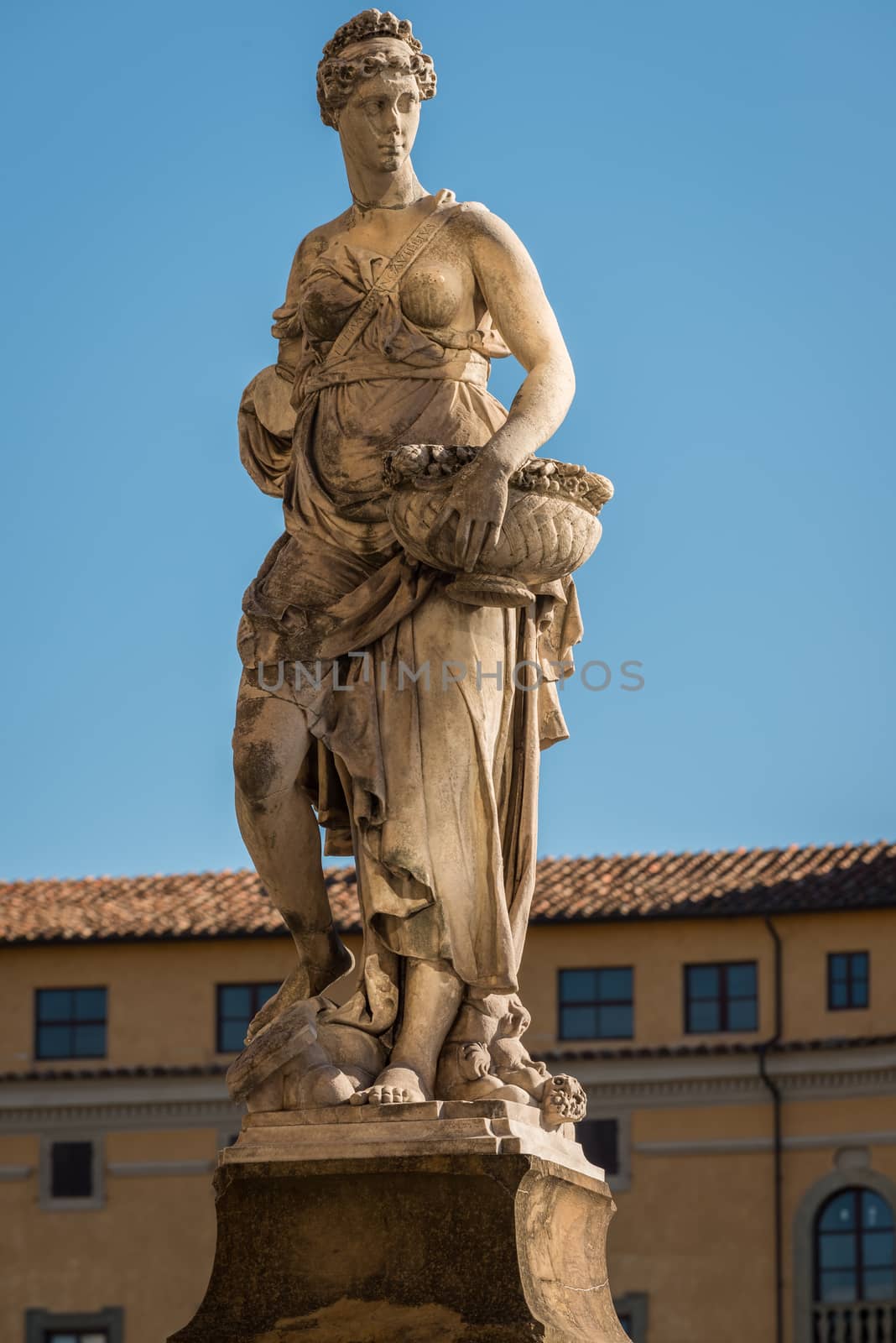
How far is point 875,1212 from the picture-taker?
53844 mm

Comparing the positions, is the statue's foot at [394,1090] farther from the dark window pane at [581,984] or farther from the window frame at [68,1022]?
the window frame at [68,1022]

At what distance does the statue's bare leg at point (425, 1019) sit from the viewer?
881cm

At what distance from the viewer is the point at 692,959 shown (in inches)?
2190

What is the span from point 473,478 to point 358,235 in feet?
4.08

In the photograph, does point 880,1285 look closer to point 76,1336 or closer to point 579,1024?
point 579,1024

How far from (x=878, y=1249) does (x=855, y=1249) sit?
43 cm

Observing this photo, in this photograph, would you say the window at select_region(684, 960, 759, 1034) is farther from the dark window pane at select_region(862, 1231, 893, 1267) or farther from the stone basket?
the stone basket

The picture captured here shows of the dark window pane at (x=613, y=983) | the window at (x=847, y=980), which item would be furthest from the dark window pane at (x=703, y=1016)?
the window at (x=847, y=980)

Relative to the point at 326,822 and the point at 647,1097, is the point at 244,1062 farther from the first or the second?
the point at 647,1097

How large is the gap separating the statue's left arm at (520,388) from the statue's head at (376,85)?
15.2 inches

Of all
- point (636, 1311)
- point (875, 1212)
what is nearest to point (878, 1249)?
point (875, 1212)

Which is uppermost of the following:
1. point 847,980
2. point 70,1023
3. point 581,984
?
point 847,980

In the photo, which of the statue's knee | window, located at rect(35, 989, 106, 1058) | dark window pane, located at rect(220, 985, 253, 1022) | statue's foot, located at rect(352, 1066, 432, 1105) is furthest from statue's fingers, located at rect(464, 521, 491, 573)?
window, located at rect(35, 989, 106, 1058)

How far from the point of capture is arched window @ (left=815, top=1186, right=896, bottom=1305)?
52281mm
